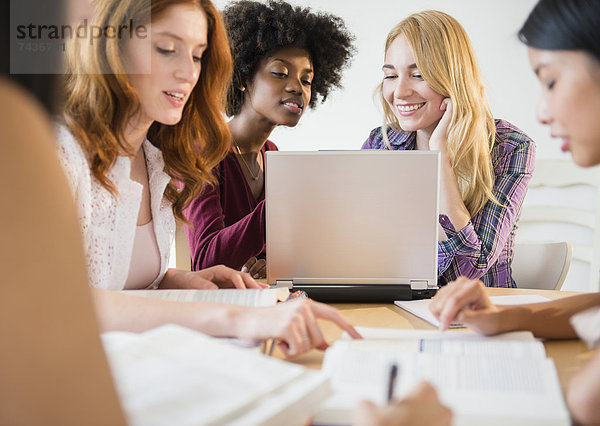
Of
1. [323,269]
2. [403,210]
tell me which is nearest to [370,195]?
[403,210]

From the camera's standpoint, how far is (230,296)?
114 centimetres

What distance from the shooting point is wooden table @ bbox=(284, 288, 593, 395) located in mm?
912

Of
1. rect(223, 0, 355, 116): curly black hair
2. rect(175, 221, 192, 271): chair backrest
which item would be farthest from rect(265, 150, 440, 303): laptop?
rect(175, 221, 192, 271): chair backrest

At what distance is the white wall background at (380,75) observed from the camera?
11.2 feet

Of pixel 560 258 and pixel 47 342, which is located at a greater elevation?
pixel 47 342

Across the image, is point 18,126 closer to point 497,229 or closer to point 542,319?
point 542,319

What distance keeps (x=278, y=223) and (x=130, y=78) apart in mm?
481

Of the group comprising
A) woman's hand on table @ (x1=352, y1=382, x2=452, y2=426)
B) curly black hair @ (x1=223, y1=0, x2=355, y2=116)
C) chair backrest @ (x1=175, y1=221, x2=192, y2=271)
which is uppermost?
curly black hair @ (x1=223, y1=0, x2=355, y2=116)

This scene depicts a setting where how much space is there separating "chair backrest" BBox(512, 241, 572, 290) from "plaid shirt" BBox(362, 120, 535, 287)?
104mm

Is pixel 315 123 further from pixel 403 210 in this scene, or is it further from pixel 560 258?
pixel 403 210

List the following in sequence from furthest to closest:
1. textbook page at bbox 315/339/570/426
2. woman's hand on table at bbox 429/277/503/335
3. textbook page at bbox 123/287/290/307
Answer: textbook page at bbox 123/287/290/307
woman's hand on table at bbox 429/277/503/335
textbook page at bbox 315/339/570/426

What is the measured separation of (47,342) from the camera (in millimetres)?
359

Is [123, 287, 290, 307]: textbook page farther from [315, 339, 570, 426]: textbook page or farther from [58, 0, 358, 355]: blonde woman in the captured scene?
[315, 339, 570, 426]: textbook page

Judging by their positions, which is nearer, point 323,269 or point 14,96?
point 14,96
